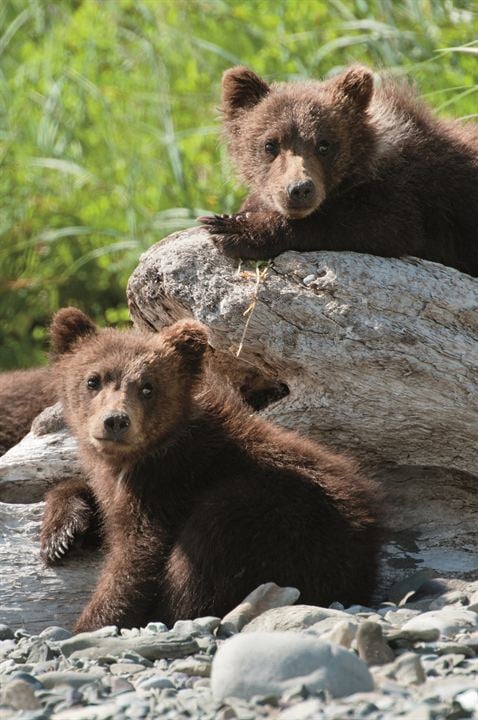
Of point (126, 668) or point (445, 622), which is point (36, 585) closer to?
point (126, 668)

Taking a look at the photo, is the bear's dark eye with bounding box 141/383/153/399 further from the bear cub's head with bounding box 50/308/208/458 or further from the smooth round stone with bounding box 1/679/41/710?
the smooth round stone with bounding box 1/679/41/710

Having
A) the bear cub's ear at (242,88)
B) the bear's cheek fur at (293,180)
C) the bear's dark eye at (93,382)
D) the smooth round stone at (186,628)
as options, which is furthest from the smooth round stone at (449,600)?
the bear cub's ear at (242,88)

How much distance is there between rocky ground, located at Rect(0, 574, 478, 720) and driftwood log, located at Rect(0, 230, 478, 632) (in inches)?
28.2

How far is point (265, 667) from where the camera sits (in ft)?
→ 11.4

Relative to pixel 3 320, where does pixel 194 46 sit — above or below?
above

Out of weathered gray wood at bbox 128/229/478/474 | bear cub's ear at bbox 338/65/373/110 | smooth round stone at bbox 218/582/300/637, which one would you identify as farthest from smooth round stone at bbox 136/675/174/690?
bear cub's ear at bbox 338/65/373/110

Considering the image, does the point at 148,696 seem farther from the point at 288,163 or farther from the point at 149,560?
the point at 288,163

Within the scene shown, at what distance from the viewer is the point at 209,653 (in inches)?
163

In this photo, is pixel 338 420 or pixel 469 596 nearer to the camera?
pixel 469 596

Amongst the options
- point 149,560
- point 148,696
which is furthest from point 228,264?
point 148,696

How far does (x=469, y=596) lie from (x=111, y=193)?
241 inches

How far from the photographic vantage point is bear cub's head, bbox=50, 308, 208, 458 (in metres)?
5.07

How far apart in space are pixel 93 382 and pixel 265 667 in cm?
213

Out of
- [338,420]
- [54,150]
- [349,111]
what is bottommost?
[338,420]
